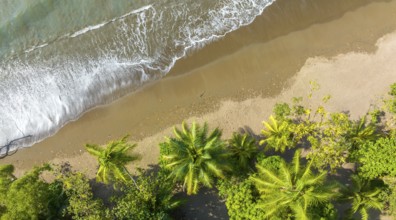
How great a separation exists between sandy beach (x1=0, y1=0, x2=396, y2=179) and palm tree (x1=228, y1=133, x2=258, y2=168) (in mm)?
2684

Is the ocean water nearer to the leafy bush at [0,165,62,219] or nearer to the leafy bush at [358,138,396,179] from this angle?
the leafy bush at [0,165,62,219]

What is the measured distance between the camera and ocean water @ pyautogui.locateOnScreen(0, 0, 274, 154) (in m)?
31.9

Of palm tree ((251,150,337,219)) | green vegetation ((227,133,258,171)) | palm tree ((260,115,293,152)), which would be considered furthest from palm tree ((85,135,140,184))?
palm tree ((260,115,293,152))

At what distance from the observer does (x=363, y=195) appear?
1041 inches

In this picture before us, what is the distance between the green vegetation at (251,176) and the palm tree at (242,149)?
0.07 m

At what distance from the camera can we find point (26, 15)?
113ft

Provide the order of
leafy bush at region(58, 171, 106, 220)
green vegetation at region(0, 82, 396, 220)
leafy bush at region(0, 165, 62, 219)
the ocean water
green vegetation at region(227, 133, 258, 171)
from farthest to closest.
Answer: the ocean water
green vegetation at region(227, 133, 258, 171)
leafy bush at region(58, 171, 106, 220)
leafy bush at region(0, 165, 62, 219)
green vegetation at region(0, 82, 396, 220)

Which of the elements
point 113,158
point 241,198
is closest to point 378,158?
point 241,198

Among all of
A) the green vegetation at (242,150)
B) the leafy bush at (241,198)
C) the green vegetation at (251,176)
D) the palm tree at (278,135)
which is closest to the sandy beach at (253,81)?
the green vegetation at (251,176)

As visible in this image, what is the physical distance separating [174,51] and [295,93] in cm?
1036

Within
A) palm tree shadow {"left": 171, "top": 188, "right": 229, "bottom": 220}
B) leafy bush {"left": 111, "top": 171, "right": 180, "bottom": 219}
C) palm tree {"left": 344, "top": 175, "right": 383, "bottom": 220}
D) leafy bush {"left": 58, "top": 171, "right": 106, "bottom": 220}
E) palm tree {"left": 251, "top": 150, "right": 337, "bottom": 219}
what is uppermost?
leafy bush {"left": 58, "top": 171, "right": 106, "bottom": 220}

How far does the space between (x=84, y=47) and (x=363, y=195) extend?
24.5 meters

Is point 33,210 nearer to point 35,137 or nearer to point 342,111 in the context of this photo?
point 35,137

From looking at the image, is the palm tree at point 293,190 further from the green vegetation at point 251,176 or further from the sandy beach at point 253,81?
the sandy beach at point 253,81
